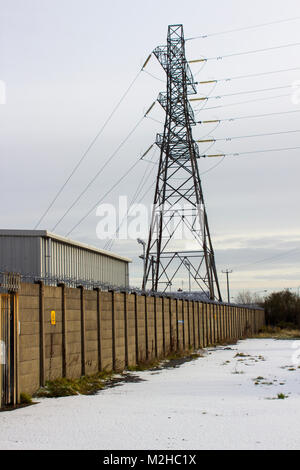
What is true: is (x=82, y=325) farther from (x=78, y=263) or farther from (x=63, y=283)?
(x=78, y=263)

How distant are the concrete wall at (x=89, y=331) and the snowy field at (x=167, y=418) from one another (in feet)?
5.12

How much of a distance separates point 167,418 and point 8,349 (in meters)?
3.74

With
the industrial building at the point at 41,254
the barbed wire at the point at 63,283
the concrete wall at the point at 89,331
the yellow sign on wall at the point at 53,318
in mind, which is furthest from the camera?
the industrial building at the point at 41,254

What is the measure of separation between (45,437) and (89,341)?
9.18 m

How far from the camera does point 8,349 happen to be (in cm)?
1215

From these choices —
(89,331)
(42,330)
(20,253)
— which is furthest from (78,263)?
(42,330)

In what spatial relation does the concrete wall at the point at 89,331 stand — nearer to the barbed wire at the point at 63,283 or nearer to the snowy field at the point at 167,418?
the barbed wire at the point at 63,283

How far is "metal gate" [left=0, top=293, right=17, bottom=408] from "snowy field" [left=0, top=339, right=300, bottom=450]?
59 centimetres

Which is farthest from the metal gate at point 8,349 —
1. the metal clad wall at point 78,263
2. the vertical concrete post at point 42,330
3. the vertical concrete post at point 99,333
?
the metal clad wall at point 78,263

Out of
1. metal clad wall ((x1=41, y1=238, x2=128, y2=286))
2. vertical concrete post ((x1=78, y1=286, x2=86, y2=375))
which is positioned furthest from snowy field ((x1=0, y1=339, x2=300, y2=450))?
metal clad wall ((x1=41, y1=238, x2=128, y2=286))

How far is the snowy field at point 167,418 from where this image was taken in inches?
334

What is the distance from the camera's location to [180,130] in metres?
37.7

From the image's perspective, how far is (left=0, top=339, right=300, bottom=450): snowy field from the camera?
848cm
